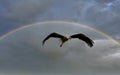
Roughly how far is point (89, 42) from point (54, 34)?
20.7 ft

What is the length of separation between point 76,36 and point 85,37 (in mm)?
1577

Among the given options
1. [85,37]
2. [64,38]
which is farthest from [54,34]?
[85,37]

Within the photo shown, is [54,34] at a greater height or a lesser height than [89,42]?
greater

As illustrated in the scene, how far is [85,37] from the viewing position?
39688mm

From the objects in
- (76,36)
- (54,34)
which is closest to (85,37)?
(76,36)

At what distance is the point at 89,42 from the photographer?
124 ft

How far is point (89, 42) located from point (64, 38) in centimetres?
431

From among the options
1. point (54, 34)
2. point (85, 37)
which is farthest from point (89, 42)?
point (54, 34)

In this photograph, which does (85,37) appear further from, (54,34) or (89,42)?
(54,34)

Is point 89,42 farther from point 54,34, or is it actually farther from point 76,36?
point 54,34

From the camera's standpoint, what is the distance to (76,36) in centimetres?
3950

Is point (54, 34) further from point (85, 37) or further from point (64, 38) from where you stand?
point (85, 37)

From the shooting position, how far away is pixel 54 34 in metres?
39.9

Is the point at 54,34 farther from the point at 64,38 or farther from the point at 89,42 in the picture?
the point at 89,42
